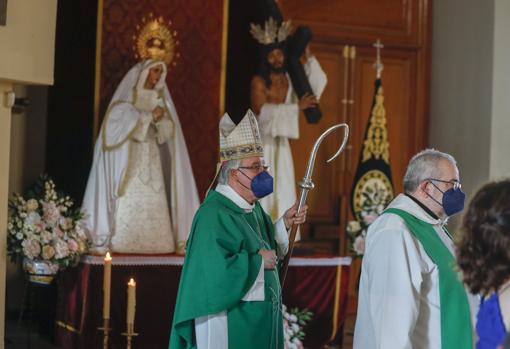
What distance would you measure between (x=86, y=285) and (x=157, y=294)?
51cm

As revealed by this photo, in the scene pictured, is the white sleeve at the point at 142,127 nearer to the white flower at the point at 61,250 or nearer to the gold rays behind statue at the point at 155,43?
the gold rays behind statue at the point at 155,43

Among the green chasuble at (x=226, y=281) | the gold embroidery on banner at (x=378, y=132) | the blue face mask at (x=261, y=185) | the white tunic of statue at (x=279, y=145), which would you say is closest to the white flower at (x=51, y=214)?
the white tunic of statue at (x=279, y=145)

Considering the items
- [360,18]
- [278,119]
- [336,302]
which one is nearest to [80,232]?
[278,119]

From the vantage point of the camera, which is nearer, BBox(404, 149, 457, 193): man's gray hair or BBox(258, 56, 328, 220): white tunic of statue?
BBox(404, 149, 457, 193): man's gray hair

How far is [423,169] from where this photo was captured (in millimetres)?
4602

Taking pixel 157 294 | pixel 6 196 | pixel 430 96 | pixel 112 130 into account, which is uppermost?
pixel 430 96

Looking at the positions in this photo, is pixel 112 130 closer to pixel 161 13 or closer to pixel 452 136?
pixel 161 13

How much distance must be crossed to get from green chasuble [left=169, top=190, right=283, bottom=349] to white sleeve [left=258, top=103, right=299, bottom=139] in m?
3.14

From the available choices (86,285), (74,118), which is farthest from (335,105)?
(86,285)

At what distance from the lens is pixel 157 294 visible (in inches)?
281

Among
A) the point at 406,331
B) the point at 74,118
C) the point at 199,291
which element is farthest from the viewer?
the point at 74,118

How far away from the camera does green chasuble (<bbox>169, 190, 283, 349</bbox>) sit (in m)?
4.62

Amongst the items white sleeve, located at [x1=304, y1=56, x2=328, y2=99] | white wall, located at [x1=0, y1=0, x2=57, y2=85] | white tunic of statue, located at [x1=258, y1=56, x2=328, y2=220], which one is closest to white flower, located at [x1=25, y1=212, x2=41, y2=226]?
white wall, located at [x1=0, y1=0, x2=57, y2=85]

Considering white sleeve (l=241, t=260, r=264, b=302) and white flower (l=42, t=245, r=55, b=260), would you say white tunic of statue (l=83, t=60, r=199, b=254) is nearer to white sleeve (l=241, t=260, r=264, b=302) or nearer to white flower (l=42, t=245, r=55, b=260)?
white flower (l=42, t=245, r=55, b=260)
